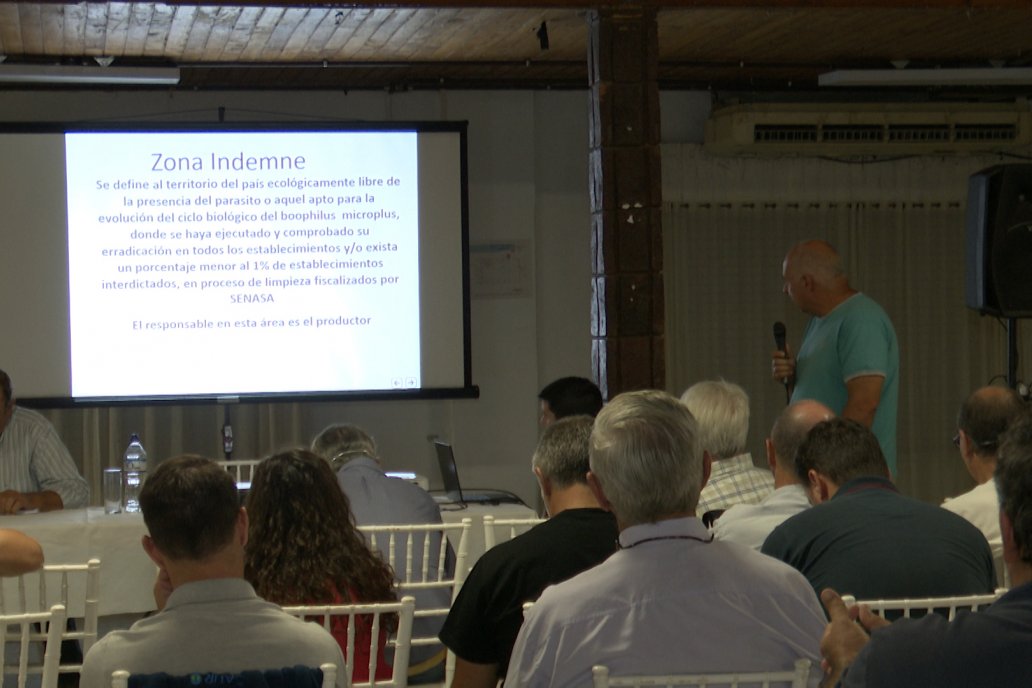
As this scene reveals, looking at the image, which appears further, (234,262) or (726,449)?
(234,262)

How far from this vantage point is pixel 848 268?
7.31 metres

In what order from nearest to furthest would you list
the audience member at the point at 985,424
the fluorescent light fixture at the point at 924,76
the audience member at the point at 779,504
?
the audience member at the point at 779,504 < the audience member at the point at 985,424 < the fluorescent light fixture at the point at 924,76

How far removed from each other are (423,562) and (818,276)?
1910mm

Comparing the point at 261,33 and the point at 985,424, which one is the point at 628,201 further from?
the point at 261,33

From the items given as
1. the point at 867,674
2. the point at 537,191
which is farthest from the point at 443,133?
the point at 867,674

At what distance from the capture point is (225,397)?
6.25 meters

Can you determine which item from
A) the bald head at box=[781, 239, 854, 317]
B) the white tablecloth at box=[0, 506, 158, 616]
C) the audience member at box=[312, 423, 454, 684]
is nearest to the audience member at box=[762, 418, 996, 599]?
the audience member at box=[312, 423, 454, 684]

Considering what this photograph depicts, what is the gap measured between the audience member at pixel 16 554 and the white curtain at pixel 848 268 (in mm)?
5429

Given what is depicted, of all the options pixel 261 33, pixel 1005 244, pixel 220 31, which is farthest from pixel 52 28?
pixel 1005 244

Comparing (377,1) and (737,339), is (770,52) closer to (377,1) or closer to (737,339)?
(737,339)

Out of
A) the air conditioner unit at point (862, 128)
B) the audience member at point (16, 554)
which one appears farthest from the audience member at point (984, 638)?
the air conditioner unit at point (862, 128)

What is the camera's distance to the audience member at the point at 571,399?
4.24m

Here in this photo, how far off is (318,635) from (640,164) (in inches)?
121

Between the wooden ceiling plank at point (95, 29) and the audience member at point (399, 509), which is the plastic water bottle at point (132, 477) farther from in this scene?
the wooden ceiling plank at point (95, 29)
